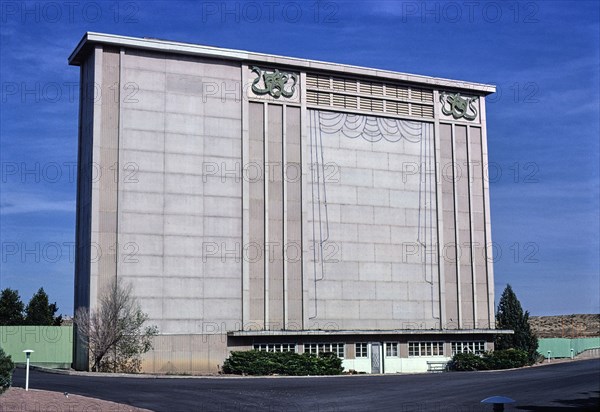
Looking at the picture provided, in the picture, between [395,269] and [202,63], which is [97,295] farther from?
[395,269]

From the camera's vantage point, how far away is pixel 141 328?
43.0m

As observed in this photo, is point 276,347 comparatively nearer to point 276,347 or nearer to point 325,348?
point 276,347

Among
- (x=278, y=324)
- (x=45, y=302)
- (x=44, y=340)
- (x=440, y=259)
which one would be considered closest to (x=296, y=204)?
(x=278, y=324)

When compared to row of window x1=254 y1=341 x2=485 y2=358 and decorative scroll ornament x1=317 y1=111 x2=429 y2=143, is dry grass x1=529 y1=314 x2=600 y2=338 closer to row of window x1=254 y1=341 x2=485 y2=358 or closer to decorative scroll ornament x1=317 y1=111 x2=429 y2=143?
row of window x1=254 y1=341 x2=485 y2=358

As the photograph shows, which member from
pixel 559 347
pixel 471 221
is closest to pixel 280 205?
pixel 471 221

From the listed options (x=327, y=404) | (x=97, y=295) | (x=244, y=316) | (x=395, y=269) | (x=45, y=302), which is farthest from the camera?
(x=45, y=302)

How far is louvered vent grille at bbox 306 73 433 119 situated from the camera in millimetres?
49938

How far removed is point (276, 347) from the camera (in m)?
45.9

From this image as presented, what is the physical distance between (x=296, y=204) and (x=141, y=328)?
1185cm

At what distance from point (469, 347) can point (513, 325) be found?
396cm

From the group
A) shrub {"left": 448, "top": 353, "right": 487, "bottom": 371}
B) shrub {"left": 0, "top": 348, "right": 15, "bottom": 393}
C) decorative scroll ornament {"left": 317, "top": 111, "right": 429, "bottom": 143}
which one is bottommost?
shrub {"left": 448, "top": 353, "right": 487, "bottom": 371}

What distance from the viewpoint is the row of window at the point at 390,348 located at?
46094 millimetres

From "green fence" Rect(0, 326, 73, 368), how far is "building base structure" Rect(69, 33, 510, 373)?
8.94m

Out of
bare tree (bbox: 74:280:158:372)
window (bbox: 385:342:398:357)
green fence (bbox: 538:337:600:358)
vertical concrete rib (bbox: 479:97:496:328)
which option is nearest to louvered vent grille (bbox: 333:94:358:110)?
vertical concrete rib (bbox: 479:97:496:328)
